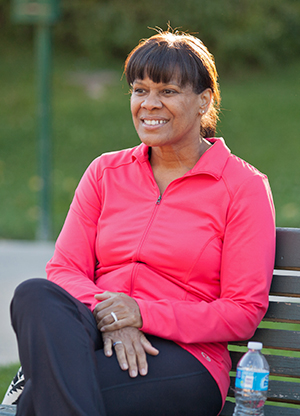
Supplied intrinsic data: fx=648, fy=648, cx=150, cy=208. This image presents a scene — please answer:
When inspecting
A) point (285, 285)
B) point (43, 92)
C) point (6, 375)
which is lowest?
point (6, 375)

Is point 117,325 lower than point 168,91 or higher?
lower

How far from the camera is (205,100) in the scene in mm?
2816

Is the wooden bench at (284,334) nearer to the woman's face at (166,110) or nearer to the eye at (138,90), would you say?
the woman's face at (166,110)

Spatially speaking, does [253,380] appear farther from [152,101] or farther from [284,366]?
[152,101]

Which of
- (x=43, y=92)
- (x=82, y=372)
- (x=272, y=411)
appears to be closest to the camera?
(x=82, y=372)

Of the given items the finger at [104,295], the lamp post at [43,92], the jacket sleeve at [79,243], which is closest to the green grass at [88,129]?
the lamp post at [43,92]

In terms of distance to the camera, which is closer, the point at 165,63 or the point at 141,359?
the point at 141,359

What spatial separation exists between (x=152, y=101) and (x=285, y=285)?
0.95 m

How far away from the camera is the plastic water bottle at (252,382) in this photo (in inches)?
86.7

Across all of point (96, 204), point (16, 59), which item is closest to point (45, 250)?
point (96, 204)

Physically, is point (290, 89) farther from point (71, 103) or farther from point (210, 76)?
point (210, 76)

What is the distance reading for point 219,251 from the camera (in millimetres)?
2582

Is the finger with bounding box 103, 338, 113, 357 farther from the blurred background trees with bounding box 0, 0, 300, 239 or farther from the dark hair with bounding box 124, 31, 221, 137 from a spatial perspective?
the blurred background trees with bounding box 0, 0, 300, 239

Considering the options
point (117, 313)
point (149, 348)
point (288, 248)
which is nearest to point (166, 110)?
point (288, 248)
